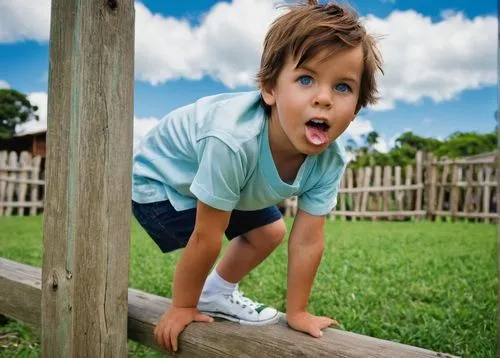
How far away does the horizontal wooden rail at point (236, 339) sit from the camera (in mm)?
1559

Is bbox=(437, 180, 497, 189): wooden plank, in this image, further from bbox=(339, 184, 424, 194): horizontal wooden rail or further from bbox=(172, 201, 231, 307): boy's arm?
bbox=(172, 201, 231, 307): boy's arm

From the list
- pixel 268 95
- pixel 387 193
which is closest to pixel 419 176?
pixel 387 193

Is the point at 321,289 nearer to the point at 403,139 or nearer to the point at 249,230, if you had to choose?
the point at 249,230

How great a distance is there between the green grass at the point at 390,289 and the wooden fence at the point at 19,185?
29.9 ft

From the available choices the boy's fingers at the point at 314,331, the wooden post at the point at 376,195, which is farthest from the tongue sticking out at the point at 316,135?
the wooden post at the point at 376,195

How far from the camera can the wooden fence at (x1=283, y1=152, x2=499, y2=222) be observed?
13.8m

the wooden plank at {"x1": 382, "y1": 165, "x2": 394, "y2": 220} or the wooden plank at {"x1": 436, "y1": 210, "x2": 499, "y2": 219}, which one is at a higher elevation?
the wooden plank at {"x1": 382, "y1": 165, "x2": 394, "y2": 220}

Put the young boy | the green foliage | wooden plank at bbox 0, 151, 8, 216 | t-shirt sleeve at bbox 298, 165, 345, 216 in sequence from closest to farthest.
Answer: the young boy, t-shirt sleeve at bbox 298, 165, 345, 216, wooden plank at bbox 0, 151, 8, 216, the green foliage

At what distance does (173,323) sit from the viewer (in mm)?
1935

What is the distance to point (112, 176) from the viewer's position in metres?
1.90

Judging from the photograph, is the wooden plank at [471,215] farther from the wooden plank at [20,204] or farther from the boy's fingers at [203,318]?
the boy's fingers at [203,318]

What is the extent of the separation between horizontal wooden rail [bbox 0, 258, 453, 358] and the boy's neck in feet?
1.80

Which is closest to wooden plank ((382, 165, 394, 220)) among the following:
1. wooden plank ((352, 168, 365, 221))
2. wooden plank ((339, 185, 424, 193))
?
wooden plank ((339, 185, 424, 193))

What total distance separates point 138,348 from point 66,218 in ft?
4.34
